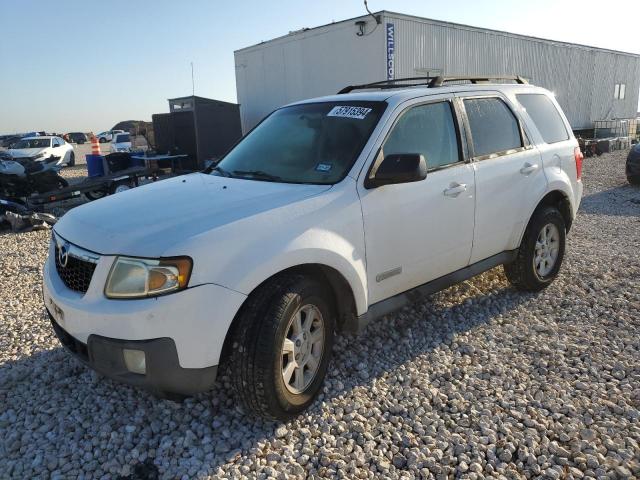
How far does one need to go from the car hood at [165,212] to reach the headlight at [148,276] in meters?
0.05

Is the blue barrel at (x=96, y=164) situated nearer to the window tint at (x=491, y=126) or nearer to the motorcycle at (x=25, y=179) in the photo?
the motorcycle at (x=25, y=179)

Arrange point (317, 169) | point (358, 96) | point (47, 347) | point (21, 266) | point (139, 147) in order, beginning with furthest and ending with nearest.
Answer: point (139, 147) < point (21, 266) < point (47, 347) < point (358, 96) < point (317, 169)

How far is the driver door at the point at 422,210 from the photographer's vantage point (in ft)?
10.5

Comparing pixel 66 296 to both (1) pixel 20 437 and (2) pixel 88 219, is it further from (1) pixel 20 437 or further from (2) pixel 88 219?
(1) pixel 20 437

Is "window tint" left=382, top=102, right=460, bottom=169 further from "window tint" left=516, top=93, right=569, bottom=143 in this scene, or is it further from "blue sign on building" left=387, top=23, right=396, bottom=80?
"blue sign on building" left=387, top=23, right=396, bottom=80

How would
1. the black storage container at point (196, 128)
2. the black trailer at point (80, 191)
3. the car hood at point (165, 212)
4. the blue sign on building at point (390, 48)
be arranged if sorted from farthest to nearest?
Answer: 1. the black storage container at point (196, 128)
2. the blue sign on building at point (390, 48)
3. the black trailer at point (80, 191)
4. the car hood at point (165, 212)

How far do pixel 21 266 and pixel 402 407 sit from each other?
17.9 feet

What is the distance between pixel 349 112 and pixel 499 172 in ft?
4.49

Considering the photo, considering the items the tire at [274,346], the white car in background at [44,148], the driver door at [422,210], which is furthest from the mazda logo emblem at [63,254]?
the white car in background at [44,148]

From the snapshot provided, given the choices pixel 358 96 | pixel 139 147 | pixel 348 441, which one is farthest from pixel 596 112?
pixel 348 441

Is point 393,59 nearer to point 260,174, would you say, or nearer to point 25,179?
point 25,179

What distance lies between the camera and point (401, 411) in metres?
3.04

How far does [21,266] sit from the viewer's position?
639 cm

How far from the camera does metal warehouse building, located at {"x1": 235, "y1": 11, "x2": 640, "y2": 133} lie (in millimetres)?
13805
